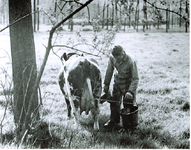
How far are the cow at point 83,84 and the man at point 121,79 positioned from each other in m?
0.24

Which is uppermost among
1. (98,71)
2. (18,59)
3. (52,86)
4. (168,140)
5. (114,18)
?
(114,18)

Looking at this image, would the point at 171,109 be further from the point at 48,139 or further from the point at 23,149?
the point at 23,149

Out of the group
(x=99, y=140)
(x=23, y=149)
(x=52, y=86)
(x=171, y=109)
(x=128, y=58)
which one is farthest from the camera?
(x=52, y=86)

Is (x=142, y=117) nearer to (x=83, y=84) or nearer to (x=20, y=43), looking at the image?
(x=83, y=84)

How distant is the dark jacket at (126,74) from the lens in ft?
11.6

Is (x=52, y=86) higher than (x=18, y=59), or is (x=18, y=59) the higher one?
(x=18, y=59)

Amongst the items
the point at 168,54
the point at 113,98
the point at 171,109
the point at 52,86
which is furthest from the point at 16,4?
the point at 168,54

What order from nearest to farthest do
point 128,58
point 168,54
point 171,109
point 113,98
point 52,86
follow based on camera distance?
point 128,58, point 113,98, point 171,109, point 52,86, point 168,54

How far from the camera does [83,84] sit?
144 inches

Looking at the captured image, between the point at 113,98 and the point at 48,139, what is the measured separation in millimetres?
1366

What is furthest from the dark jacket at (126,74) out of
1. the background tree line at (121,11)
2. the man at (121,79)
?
the background tree line at (121,11)

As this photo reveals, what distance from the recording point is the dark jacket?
3.55 meters

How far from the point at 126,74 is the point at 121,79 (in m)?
0.14

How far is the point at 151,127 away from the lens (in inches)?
149
